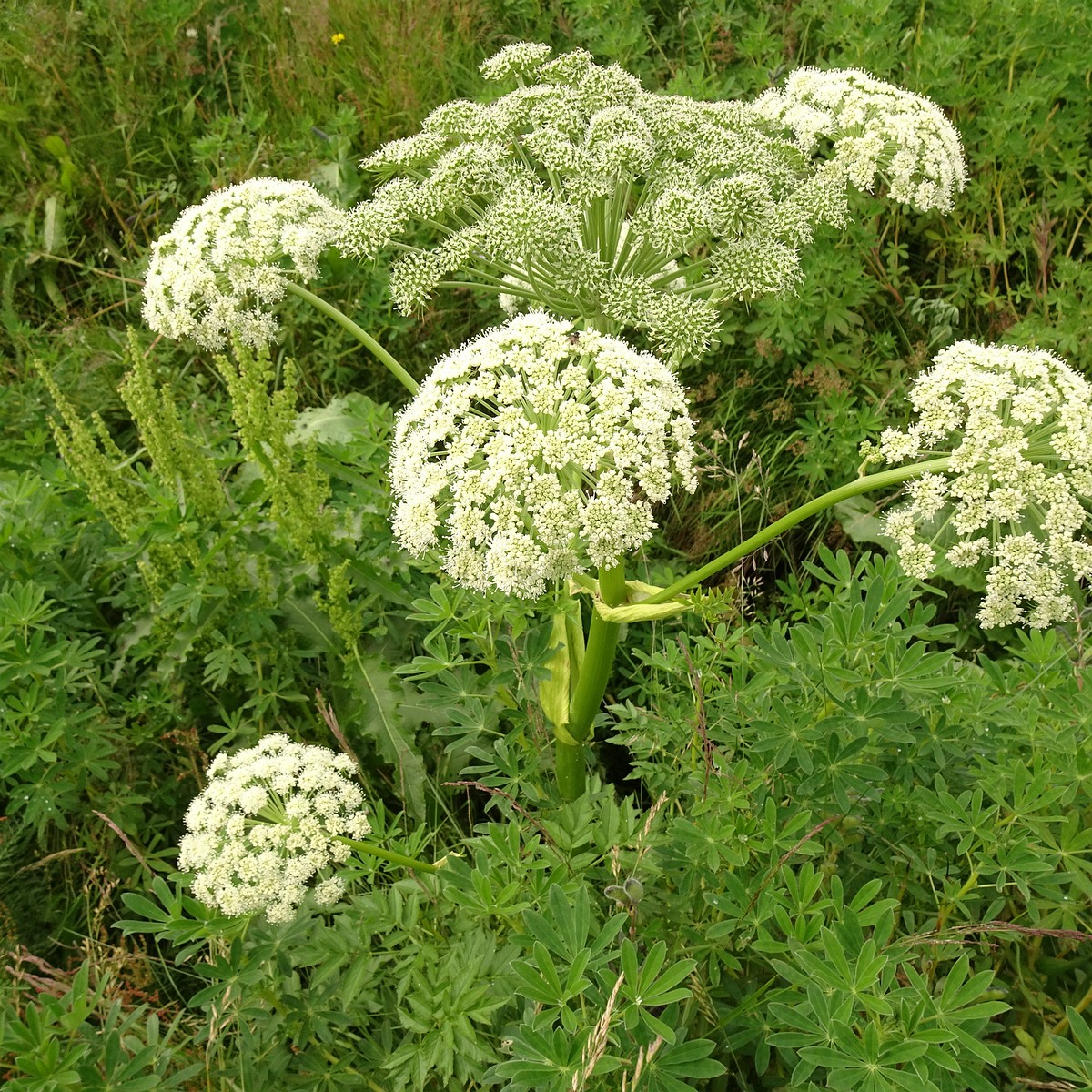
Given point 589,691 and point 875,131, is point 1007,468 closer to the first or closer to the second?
point 589,691

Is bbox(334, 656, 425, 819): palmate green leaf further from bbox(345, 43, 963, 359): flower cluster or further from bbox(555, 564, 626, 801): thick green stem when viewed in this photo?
bbox(345, 43, 963, 359): flower cluster

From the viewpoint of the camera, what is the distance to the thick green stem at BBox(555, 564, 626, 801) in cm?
307

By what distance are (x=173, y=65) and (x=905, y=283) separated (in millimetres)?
5421

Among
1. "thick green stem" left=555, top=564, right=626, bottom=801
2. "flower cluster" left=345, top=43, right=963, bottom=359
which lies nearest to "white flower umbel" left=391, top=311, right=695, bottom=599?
"thick green stem" left=555, top=564, right=626, bottom=801

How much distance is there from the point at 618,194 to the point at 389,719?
7.29 feet

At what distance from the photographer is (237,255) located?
3.46m

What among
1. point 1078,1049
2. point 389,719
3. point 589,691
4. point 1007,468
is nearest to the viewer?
point 1078,1049

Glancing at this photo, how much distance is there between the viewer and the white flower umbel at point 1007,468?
8.68 feet

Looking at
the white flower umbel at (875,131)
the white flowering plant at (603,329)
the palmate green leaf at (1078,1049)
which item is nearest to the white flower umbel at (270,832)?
the white flowering plant at (603,329)

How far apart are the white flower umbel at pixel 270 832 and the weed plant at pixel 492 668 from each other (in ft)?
0.35

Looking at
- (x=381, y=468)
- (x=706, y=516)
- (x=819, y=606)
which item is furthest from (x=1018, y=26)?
(x=381, y=468)

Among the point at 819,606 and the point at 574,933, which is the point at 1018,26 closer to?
the point at 819,606

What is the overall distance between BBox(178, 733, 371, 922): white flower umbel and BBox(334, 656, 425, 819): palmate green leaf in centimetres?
101

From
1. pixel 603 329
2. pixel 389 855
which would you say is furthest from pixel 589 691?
pixel 603 329
